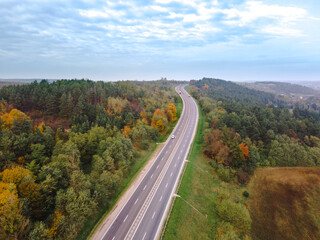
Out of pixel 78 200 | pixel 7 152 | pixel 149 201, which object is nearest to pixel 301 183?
pixel 149 201

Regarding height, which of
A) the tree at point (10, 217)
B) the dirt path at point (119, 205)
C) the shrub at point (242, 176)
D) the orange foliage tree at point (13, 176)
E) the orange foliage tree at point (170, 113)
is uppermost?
the orange foliage tree at point (170, 113)

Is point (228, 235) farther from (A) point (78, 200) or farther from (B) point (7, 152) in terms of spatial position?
(B) point (7, 152)

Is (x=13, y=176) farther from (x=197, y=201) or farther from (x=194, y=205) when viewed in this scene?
(x=197, y=201)

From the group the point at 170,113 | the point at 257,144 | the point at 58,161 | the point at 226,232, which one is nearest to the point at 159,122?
the point at 170,113

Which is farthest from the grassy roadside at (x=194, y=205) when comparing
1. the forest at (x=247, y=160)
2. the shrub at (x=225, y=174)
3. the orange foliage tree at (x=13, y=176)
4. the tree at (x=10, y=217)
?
the orange foliage tree at (x=13, y=176)

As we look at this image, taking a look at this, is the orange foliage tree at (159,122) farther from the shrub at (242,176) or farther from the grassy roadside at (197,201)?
the shrub at (242,176)

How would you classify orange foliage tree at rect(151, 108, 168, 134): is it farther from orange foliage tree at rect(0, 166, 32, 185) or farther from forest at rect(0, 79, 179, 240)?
orange foliage tree at rect(0, 166, 32, 185)
